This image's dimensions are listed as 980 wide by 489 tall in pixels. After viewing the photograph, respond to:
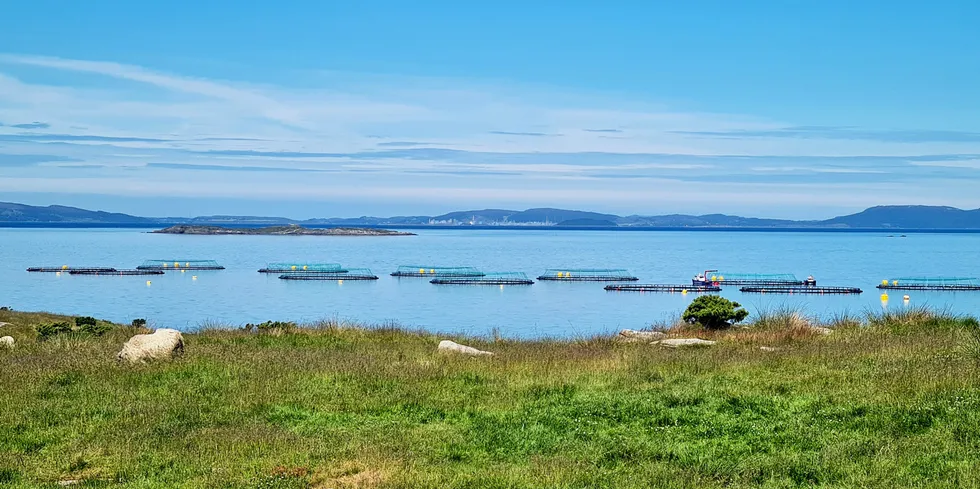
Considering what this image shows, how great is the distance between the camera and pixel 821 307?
267 feet

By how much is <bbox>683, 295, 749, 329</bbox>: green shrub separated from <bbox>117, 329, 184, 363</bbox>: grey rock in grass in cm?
1724

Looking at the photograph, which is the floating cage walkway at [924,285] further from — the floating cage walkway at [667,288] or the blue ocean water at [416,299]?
the floating cage walkway at [667,288]

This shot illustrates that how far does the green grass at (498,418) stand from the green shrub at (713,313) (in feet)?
33.2

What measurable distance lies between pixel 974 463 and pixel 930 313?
18.4 meters

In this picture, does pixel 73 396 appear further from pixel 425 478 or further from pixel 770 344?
pixel 770 344

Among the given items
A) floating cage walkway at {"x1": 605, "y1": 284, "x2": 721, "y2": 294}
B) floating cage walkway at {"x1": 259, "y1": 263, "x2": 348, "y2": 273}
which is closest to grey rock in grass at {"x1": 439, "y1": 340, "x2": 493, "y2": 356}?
floating cage walkway at {"x1": 605, "y1": 284, "x2": 721, "y2": 294}

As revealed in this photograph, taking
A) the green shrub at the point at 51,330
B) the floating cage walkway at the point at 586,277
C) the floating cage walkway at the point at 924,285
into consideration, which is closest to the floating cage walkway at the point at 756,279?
the floating cage walkway at the point at 924,285

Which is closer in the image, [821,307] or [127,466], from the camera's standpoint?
[127,466]

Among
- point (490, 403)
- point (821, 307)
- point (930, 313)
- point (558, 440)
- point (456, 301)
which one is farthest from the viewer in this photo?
point (456, 301)

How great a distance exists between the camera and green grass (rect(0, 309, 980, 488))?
9.72 metres

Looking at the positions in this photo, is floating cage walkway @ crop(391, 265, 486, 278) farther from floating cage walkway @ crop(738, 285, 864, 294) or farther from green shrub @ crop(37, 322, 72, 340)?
green shrub @ crop(37, 322, 72, 340)

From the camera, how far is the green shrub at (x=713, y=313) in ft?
96.4

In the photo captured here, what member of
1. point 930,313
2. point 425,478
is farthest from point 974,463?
point 930,313

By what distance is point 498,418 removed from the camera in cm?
1249
